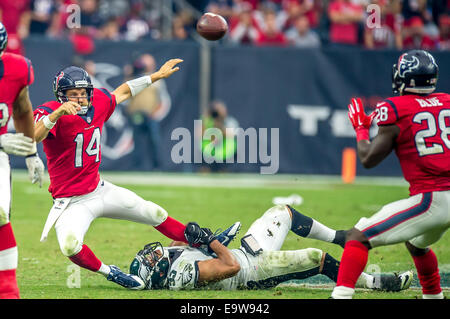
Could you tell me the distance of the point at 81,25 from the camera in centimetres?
1359

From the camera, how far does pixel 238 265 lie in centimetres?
512

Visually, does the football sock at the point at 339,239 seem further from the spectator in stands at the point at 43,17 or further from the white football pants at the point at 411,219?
the spectator in stands at the point at 43,17

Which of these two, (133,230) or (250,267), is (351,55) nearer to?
(133,230)

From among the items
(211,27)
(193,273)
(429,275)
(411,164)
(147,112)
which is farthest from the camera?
(147,112)

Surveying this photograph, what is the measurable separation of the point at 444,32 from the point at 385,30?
129cm

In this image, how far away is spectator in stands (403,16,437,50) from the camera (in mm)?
13539

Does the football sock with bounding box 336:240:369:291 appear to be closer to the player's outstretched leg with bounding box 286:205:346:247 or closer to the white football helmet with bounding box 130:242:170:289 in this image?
the player's outstretched leg with bounding box 286:205:346:247

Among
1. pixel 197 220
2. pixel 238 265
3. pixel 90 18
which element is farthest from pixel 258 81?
pixel 238 265

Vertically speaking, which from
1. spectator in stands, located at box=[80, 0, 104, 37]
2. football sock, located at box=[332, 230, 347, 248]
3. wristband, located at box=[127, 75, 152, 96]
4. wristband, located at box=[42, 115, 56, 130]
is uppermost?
spectator in stands, located at box=[80, 0, 104, 37]

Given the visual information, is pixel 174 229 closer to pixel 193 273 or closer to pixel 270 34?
pixel 193 273

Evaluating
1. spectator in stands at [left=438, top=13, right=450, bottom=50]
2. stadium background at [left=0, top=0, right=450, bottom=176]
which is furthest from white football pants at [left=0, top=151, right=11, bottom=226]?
spectator in stands at [left=438, top=13, right=450, bottom=50]

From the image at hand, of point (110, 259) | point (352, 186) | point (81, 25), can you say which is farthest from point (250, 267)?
point (81, 25)

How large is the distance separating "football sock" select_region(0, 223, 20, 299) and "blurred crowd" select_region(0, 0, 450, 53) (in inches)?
353
